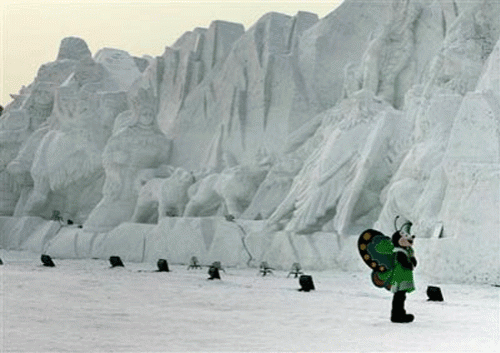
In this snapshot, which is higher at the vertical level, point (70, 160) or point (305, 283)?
point (70, 160)

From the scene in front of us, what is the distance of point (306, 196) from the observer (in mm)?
14312

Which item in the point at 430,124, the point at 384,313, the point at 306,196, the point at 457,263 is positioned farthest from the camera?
the point at 306,196

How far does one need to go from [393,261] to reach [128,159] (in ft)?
42.8

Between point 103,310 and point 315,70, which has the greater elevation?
point 315,70

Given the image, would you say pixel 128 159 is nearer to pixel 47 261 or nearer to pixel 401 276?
pixel 47 261

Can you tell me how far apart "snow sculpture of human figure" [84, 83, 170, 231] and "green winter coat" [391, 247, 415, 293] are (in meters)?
13.0

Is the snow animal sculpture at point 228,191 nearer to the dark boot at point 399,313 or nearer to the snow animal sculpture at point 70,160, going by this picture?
the snow animal sculpture at point 70,160

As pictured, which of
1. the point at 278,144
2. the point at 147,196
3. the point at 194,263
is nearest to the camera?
the point at 194,263

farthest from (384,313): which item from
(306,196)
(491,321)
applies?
(306,196)

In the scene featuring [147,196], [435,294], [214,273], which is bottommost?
[214,273]

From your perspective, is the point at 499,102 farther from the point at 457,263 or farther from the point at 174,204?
the point at 174,204

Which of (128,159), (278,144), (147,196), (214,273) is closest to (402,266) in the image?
(214,273)

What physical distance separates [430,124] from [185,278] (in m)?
3.89

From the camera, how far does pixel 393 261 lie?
21.7ft
